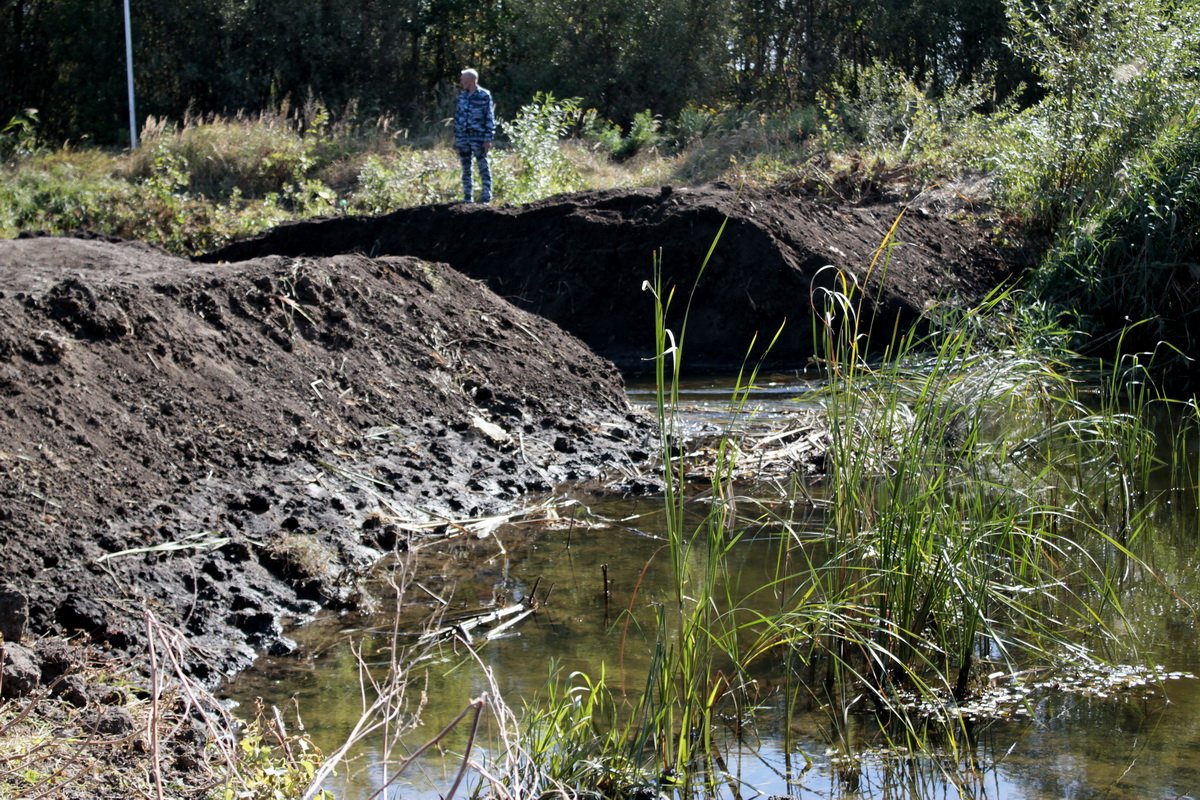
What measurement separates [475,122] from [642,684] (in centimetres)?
1198

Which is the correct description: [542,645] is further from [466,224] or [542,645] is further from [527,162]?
[527,162]

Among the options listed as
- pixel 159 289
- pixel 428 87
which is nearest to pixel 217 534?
pixel 159 289

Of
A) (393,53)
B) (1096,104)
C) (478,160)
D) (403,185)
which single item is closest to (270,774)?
(1096,104)

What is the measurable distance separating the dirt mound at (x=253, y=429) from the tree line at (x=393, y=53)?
61.5 ft

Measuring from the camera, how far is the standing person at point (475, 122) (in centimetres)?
1541

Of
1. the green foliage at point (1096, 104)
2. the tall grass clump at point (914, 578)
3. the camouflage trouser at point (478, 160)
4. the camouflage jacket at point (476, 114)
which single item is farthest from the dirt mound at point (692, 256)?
the tall grass clump at point (914, 578)

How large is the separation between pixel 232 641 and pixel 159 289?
11.4 ft

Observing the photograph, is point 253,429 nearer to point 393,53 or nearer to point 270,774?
point 270,774

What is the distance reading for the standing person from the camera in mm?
15414

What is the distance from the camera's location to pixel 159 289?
25.3ft

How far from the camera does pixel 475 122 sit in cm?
1553

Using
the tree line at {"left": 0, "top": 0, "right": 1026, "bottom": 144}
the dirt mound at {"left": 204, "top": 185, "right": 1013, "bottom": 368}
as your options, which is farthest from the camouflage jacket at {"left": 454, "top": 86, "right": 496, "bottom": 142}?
the tree line at {"left": 0, "top": 0, "right": 1026, "bottom": 144}

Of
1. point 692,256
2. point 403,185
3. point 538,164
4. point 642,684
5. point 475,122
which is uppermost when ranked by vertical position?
point 475,122

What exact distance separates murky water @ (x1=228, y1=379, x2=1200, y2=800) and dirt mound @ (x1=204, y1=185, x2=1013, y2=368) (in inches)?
250
